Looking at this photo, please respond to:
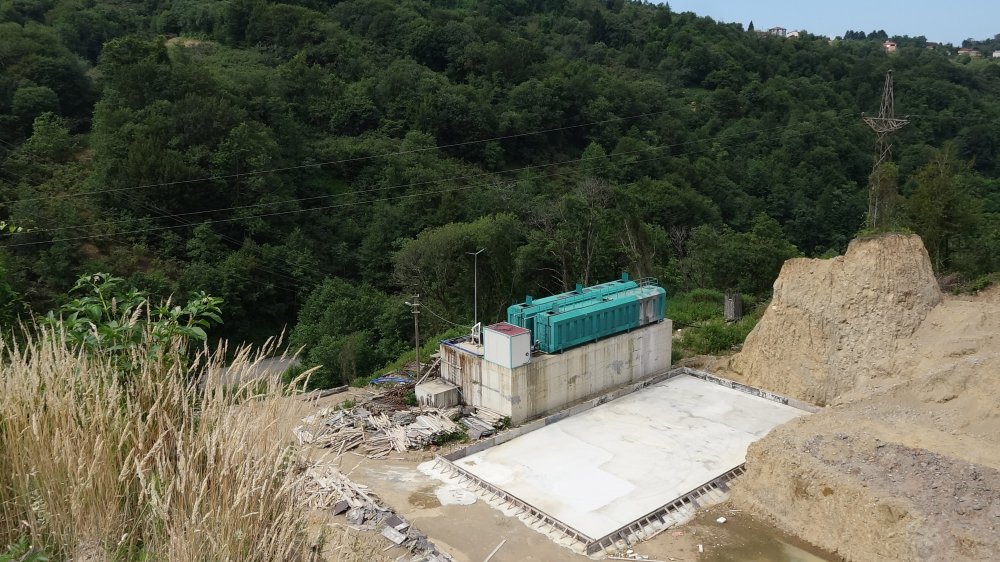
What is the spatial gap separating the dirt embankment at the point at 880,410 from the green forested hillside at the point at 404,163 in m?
11.3

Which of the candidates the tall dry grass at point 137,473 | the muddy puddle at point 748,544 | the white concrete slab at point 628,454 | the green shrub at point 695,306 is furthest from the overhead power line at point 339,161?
the tall dry grass at point 137,473

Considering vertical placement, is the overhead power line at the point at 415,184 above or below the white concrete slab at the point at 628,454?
above

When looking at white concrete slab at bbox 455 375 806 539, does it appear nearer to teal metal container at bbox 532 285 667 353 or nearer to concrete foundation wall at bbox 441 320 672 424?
concrete foundation wall at bbox 441 320 672 424

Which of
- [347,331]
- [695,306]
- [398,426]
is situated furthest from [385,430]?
[695,306]

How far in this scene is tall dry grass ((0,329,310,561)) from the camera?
376 centimetres

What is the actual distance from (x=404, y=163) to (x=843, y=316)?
91.0 ft

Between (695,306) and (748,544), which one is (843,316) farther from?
(695,306)

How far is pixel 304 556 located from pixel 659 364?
19.8 m

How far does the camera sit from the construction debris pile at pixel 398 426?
700 inches

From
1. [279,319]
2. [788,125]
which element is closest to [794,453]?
[279,319]

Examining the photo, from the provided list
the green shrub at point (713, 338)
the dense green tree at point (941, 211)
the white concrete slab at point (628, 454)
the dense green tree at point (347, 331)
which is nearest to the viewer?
the white concrete slab at point (628, 454)

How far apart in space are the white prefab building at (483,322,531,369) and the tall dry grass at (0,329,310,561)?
14.3 meters

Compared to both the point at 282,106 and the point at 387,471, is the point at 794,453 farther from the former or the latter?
the point at 282,106

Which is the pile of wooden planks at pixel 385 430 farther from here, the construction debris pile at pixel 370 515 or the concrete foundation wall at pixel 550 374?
the construction debris pile at pixel 370 515
